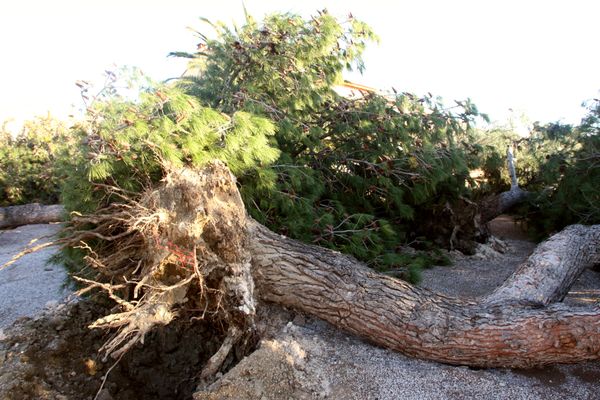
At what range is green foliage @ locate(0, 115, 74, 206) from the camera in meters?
7.97

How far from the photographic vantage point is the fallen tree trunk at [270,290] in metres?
2.32

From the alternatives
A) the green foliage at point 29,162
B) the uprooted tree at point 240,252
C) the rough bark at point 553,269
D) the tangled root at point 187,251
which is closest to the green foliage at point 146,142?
the uprooted tree at point 240,252

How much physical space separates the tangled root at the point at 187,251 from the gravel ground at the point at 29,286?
81 cm

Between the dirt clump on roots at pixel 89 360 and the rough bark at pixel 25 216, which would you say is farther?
the rough bark at pixel 25 216

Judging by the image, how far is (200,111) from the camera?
2.71 metres

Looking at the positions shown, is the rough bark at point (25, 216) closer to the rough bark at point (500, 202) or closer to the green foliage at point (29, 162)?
the green foliage at point (29, 162)

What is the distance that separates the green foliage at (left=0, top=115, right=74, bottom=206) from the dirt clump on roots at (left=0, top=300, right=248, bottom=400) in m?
5.76

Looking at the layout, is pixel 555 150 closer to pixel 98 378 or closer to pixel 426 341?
pixel 426 341

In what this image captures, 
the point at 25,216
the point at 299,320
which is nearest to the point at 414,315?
the point at 299,320

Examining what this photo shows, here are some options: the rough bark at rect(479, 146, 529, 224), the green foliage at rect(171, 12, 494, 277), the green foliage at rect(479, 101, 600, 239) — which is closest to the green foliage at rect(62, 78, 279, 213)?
the green foliage at rect(171, 12, 494, 277)

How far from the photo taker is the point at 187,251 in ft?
8.02

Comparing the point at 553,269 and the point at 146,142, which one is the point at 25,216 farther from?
the point at 553,269

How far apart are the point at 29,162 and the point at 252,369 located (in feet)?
26.8

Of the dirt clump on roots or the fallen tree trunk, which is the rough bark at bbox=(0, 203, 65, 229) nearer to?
the dirt clump on roots
